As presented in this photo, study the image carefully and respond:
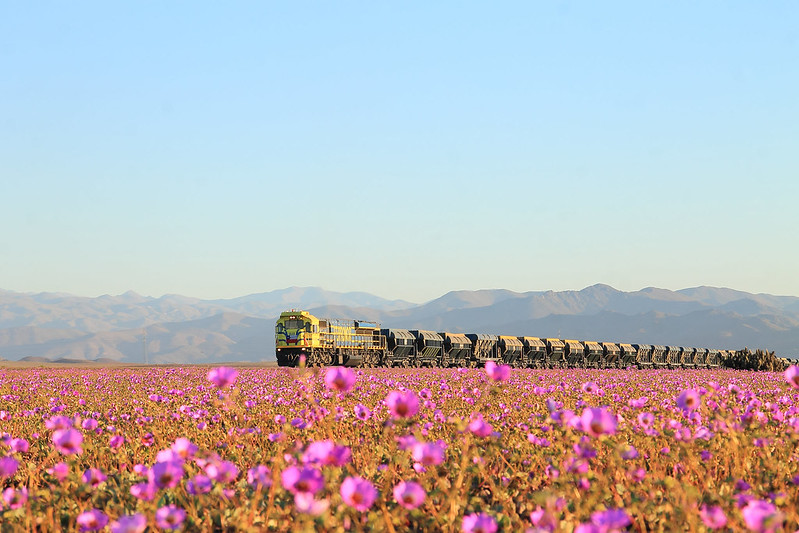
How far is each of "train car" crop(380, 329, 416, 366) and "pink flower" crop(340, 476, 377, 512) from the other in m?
43.5

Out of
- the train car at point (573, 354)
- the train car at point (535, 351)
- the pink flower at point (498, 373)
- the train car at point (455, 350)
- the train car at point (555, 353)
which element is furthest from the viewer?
the train car at point (573, 354)

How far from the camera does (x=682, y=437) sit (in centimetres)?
540

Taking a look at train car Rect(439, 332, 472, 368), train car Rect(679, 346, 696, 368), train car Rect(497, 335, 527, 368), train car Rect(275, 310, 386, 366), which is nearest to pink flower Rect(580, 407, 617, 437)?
train car Rect(275, 310, 386, 366)

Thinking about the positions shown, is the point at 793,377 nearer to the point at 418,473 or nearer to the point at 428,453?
the point at 428,453

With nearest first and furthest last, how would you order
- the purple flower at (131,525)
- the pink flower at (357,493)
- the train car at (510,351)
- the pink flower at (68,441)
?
the purple flower at (131,525), the pink flower at (357,493), the pink flower at (68,441), the train car at (510,351)

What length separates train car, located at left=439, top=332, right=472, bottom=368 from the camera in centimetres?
5206

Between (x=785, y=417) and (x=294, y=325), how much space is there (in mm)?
A: 35304

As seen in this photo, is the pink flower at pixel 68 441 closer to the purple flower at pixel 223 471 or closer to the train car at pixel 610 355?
the purple flower at pixel 223 471

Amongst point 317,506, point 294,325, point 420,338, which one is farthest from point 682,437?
point 420,338

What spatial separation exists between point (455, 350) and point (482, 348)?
3.11 m

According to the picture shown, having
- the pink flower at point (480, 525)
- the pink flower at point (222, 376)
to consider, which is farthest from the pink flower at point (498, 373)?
the pink flower at point (222, 376)

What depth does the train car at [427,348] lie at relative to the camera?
4902 centimetres

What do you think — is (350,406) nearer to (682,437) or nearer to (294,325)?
(682,437)

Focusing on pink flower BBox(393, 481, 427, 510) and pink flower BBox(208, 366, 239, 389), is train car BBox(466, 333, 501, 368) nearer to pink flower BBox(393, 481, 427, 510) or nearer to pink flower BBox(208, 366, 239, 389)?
pink flower BBox(208, 366, 239, 389)
